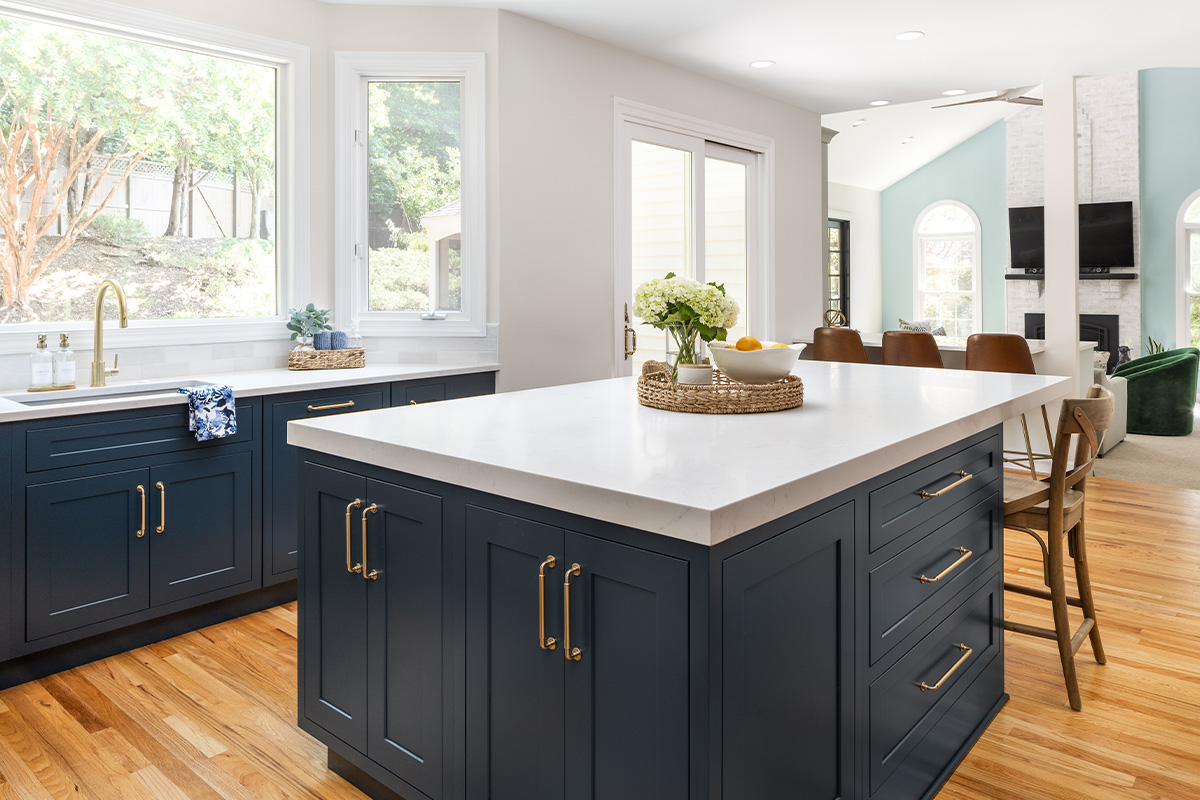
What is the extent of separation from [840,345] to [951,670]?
3514mm

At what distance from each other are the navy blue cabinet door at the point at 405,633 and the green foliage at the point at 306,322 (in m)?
2.23

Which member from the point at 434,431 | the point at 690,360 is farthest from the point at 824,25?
the point at 434,431

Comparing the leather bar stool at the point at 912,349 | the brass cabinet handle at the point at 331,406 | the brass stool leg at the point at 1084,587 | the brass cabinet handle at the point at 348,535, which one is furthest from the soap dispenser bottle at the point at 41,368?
the leather bar stool at the point at 912,349

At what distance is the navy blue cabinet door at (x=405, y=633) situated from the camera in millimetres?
1672

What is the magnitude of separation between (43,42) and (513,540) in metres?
3.02

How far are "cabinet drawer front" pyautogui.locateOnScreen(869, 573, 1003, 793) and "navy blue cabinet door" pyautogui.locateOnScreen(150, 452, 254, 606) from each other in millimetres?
2390

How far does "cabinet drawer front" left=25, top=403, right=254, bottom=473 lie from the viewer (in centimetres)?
255

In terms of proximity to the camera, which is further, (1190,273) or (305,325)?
(1190,273)

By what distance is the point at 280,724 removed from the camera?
7.65ft

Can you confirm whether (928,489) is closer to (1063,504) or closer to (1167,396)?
(1063,504)

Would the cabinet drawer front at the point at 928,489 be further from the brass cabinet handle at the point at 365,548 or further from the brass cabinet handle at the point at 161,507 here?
the brass cabinet handle at the point at 161,507

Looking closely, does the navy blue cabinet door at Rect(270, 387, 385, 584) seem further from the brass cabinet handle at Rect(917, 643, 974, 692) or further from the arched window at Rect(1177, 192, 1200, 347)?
the arched window at Rect(1177, 192, 1200, 347)

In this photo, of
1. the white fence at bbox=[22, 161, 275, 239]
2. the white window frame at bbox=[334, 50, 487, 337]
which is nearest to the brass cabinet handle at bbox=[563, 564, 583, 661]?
the white window frame at bbox=[334, 50, 487, 337]

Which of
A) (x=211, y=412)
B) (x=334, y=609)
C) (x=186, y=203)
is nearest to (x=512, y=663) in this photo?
(x=334, y=609)
